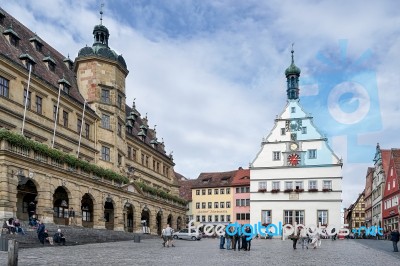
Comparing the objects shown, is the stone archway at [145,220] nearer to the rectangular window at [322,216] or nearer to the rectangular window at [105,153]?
the rectangular window at [105,153]

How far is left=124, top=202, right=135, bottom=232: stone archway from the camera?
171 ft

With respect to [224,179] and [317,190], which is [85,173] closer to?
[317,190]

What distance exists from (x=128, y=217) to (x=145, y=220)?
3.82 meters

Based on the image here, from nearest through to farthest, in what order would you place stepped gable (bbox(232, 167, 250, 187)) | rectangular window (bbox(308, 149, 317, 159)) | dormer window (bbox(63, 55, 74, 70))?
1. dormer window (bbox(63, 55, 74, 70))
2. rectangular window (bbox(308, 149, 317, 159))
3. stepped gable (bbox(232, 167, 250, 187))

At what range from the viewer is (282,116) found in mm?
69938

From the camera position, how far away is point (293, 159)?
67688 millimetres

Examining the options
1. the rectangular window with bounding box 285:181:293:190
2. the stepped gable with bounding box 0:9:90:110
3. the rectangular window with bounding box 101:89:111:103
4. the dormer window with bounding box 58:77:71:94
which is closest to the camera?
the stepped gable with bounding box 0:9:90:110

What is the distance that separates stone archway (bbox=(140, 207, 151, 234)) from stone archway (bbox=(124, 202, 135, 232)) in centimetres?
132

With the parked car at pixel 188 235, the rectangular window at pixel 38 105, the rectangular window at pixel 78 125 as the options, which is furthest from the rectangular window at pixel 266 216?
the rectangular window at pixel 38 105

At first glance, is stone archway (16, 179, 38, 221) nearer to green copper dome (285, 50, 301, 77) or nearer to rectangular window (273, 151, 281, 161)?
rectangular window (273, 151, 281, 161)

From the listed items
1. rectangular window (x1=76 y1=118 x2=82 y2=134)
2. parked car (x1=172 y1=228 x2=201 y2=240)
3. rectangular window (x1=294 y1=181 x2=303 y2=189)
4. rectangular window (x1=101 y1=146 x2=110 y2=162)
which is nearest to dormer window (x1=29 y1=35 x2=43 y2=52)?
rectangular window (x1=76 y1=118 x2=82 y2=134)

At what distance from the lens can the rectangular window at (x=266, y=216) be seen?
6769 centimetres

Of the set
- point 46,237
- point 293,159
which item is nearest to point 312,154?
point 293,159

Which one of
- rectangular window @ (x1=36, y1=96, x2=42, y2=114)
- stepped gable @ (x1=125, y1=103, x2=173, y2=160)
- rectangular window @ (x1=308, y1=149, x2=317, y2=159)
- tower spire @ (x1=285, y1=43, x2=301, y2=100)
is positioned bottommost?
rectangular window @ (x1=308, y1=149, x2=317, y2=159)
